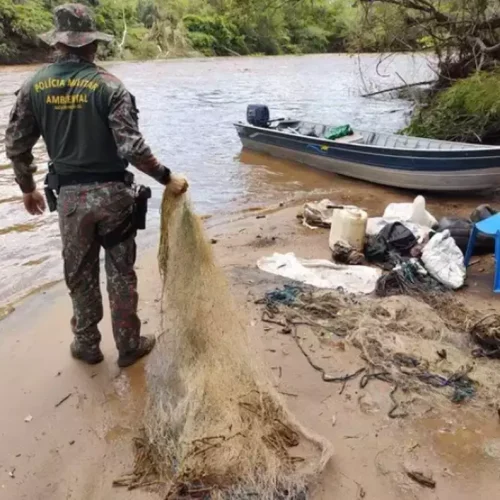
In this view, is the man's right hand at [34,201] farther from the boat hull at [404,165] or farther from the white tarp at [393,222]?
the boat hull at [404,165]

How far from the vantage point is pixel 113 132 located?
3.18 m

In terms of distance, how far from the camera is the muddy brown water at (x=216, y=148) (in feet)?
23.8

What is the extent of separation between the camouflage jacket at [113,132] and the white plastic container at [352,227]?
3.06 meters

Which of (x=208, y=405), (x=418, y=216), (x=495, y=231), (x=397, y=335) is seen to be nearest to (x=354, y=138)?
(x=418, y=216)

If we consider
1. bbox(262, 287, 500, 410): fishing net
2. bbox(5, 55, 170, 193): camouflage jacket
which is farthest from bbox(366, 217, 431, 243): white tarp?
bbox(5, 55, 170, 193): camouflage jacket

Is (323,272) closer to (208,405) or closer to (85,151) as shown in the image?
(208,405)

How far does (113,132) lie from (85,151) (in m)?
0.26

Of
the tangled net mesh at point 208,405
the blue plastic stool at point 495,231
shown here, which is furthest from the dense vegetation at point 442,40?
the blue plastic stool at point 495,231

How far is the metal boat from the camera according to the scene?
817 centimetres

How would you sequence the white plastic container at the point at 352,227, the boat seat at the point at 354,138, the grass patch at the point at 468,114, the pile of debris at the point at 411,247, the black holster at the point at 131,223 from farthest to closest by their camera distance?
the boat seat at the point at 354,138 → the grass patch at the point at 468,114 → the white plastic container at the point at 352,227 → the pile of debris at the point at 411,247 → the black holster at the point at 131,223

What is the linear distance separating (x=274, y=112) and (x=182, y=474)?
16212mm

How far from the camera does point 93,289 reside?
12.3 feet

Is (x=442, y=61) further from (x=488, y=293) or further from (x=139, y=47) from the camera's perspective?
(x=139, y=47)

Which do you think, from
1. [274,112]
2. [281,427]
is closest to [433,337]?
[281,427]
